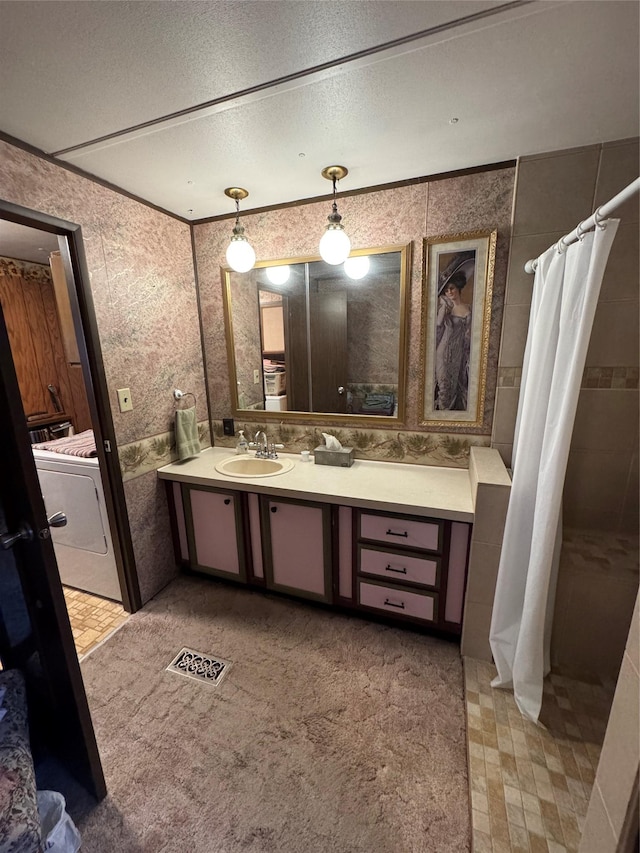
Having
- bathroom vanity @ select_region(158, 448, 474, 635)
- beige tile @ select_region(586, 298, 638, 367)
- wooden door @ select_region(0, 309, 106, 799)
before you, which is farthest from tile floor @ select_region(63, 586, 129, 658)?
beige tile @ select_region(586, 298, 638, 367)

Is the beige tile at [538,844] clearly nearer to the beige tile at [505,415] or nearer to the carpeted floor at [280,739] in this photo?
the carpeted floor at [280,739]

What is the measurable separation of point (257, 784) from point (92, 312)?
205cm

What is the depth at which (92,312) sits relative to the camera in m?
1.67

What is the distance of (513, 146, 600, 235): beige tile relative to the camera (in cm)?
151

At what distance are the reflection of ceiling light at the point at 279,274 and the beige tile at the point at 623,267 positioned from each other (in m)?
1.60

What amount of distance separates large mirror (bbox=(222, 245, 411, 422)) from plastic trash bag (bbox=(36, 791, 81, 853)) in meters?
1.80

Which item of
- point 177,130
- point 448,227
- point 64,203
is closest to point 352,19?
point 177,130

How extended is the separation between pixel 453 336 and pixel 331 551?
1.31m

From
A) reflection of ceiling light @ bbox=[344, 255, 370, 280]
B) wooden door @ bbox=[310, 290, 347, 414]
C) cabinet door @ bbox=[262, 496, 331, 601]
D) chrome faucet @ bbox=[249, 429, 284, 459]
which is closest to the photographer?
cabinet door @ bbox=[262, 496, 331, 601]

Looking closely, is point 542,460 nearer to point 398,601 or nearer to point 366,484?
point 366,484

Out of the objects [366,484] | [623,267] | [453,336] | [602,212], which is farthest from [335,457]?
Result: [623,267]

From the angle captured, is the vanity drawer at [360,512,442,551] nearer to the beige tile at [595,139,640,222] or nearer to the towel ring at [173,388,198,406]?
the towel ring at [173,388,198,406]

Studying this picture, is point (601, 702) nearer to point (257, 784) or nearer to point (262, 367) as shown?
point (257, 784)

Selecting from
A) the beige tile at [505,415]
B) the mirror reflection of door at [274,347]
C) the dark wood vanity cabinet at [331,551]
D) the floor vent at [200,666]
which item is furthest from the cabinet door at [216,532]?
the beige tile at [505,415]
